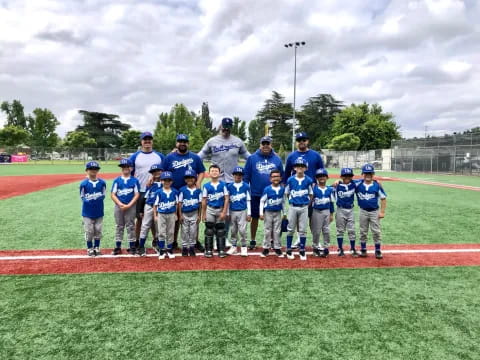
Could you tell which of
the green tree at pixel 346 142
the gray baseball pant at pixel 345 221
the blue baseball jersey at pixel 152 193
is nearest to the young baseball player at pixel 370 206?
the gray baseball pant at pixel 345 221

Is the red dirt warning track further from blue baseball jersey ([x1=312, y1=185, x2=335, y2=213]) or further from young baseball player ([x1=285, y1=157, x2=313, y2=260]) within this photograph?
blue baseball jersey ([x1=312, y1=185, x2=335, y2=213])

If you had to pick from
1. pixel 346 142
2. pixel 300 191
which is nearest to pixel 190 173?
pixel 300 191

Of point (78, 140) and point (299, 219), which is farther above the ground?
point (78, 140)

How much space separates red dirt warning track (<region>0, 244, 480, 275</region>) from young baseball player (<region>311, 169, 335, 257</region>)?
0.26 meters

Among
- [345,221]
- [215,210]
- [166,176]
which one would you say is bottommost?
[345,221]

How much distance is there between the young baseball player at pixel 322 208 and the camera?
5117mm

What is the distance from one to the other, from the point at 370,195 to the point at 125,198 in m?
3.90

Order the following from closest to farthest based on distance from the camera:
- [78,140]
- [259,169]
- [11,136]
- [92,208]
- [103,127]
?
[92,208]
[259,169]
[11,136]
[78,140]
[103,127]

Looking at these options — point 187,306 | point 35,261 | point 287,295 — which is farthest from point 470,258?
point 35,261

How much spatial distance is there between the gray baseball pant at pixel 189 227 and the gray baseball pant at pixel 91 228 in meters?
1.31

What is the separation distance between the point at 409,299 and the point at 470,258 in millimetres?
2283

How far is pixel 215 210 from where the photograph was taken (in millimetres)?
5219

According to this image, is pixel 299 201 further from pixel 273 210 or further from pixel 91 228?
pixel 91 228

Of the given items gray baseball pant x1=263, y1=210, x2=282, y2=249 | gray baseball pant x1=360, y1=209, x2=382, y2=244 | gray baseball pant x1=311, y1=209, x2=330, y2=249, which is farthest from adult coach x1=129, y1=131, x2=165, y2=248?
gray baseball pant x1=360, y1=209, x2=382, y2=244
